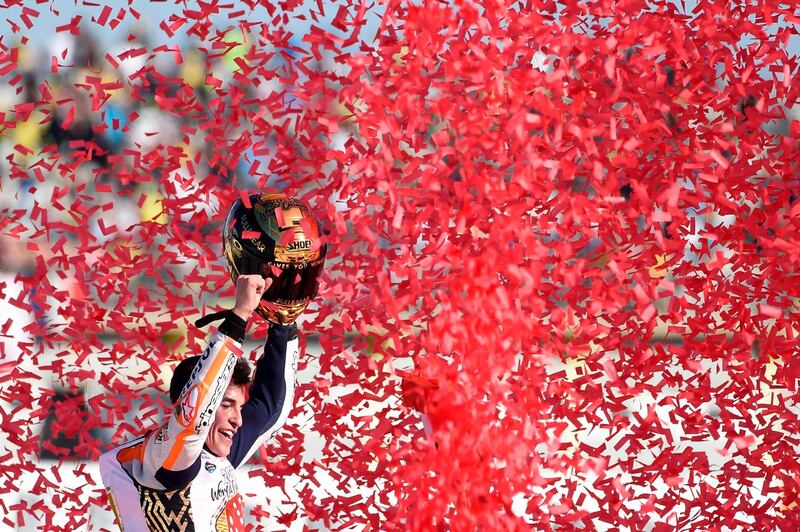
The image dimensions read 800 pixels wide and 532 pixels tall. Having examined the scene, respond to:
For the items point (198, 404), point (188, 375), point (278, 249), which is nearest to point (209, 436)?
point (188, 375)

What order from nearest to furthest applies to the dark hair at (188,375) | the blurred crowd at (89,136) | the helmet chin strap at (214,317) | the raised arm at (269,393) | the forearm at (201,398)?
the forearm at (201,398) < the helmet chin strap at (214,317) < the dark hair at (188,375) < the raised arm at (269,393) < the blurred crowd at (89,136)

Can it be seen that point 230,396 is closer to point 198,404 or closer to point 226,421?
point 226,421

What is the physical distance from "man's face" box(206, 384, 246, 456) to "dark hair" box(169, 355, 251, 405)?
28mm

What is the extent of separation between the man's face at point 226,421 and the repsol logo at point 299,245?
51cm

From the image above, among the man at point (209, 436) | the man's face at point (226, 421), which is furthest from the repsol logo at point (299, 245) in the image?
the man's face at point (226, 421)

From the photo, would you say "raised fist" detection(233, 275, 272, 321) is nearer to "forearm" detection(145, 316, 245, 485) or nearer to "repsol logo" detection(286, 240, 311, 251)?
"forearm" detection(145, 316, 245, 485)

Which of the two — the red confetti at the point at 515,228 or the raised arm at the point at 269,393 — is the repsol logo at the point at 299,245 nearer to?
the red confetti at the point at 515,228

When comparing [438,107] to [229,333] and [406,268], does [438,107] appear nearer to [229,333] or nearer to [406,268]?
[406,268]

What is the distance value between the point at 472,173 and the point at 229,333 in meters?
1.16

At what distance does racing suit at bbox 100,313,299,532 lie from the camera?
3.05m

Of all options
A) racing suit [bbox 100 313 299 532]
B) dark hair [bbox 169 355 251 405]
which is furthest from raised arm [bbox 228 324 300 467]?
dark hair [bbox 169 355 251 405]

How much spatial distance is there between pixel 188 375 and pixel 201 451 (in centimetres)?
26

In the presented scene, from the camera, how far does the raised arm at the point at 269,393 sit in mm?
3572

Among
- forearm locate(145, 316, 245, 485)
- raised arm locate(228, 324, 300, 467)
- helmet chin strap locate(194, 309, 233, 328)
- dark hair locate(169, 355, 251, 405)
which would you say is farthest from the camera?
raised arm locate(228, 324, 300, 467)
